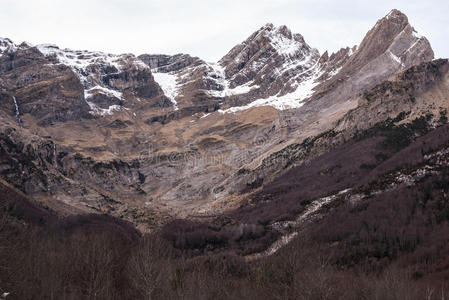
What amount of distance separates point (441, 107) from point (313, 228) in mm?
85654

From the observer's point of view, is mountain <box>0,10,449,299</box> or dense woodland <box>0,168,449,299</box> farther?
mountain <box>0,10,449,299</box>

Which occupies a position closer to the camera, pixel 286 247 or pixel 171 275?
pixel 171 275

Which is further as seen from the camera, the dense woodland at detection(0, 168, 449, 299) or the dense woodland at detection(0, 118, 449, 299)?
the dense woodland at detection(0, 118, 449, 299)

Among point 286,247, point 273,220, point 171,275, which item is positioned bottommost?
point 273,220

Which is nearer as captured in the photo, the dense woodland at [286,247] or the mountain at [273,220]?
the dense woodland at [286,247]

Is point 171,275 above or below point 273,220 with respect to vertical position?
above

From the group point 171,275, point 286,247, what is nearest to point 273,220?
point 286,247

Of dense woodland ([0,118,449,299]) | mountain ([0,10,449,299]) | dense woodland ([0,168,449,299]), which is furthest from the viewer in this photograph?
mountain ([0,10,449,299])

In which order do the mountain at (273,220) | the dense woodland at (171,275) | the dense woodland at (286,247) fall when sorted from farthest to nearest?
the mountain at (273,220)
the dense woodland at (286,247)
the dense woodland at (171,275)

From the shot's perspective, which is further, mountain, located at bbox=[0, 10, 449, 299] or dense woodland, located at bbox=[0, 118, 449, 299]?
mountain, located at bbox=[0, 10, 449, 299]

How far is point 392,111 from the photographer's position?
544 feet

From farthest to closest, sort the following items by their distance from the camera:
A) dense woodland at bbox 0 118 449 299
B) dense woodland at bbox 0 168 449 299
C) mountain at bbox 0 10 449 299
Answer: mountain at bbox 0 10 449 299
dense woodland at bbox 0 118 449 299
dense woodland at bbox 0 168 449 299

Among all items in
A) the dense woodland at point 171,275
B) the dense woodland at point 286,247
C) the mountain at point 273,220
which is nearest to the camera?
the dense woodland at point 171,275

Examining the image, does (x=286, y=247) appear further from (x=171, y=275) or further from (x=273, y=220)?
(x=273, y=220)
